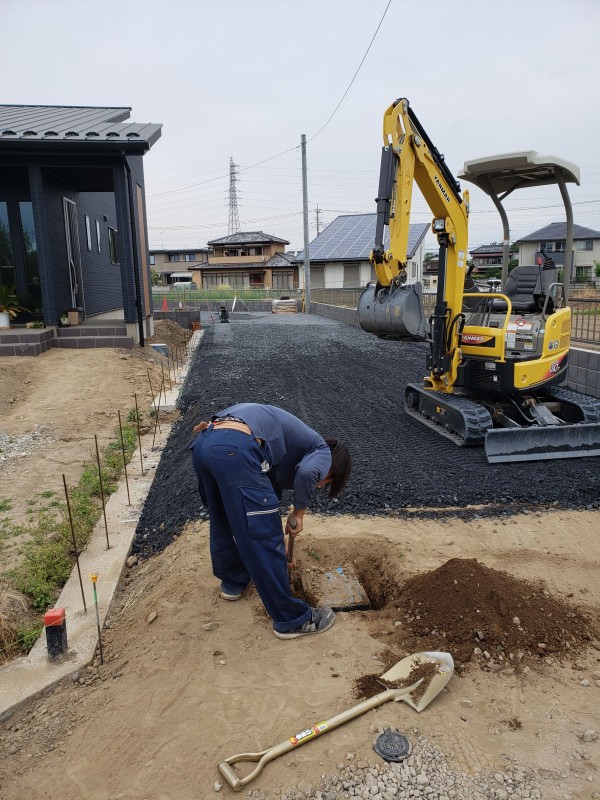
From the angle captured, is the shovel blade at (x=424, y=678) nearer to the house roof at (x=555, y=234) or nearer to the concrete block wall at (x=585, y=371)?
the concrete block wall at (x=585, y=371)

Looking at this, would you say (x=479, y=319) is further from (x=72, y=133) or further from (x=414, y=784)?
(x=72, y=133)

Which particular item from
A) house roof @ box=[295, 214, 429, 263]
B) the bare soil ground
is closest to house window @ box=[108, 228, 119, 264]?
house roof @ box=[295, 214, 429, 263]

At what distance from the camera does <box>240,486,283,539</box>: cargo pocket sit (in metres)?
2.97

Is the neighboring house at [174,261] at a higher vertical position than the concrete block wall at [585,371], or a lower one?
higher

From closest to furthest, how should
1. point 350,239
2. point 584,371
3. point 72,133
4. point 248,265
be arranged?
point 584,371 → point 72,133 → point 350,239 → point 248,265

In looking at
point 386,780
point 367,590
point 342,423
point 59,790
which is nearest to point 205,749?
point 59,790

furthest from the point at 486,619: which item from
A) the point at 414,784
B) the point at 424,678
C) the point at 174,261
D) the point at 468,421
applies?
the point at 174,261

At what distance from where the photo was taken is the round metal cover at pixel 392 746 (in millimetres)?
2352

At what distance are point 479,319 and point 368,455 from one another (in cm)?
219

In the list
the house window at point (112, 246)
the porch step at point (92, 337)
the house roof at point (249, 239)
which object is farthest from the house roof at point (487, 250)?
the porch step at point (92, 337)

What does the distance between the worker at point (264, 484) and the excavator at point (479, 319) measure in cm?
329

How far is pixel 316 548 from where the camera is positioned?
164 inches

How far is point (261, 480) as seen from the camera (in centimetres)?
301

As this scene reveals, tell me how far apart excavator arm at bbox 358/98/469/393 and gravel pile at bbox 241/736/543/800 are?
15.6ft
